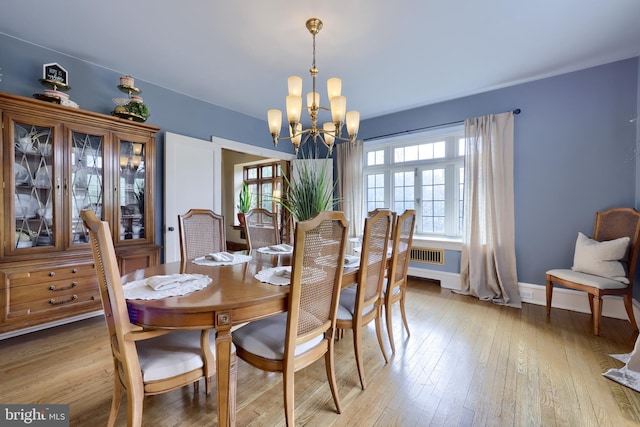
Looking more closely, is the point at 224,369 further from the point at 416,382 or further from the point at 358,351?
the point at 416,382

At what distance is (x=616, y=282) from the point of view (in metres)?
2.41

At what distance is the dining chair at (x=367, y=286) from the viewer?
166 cm

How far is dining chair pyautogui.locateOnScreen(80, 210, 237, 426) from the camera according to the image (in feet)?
3.48

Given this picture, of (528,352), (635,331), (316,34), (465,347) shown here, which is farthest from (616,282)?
(316,34)

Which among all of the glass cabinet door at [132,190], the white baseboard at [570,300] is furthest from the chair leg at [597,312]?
the glass cabinet door at [132,190]

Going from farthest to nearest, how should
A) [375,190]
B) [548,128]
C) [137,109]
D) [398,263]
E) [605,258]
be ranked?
[375,190] < [548,128] < [137,109] < [605,258] < [398,263]

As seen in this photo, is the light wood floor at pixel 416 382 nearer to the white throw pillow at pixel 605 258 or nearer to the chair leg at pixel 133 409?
the chair leg at pixel 133 409

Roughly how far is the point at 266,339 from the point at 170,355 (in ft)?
1.39

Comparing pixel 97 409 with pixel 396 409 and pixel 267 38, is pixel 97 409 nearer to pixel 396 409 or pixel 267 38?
pixel 396 409

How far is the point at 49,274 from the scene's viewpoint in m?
2.24

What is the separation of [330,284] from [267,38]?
2145 mm

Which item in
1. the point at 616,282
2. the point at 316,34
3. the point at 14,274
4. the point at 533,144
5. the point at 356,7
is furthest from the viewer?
the point at 533,144

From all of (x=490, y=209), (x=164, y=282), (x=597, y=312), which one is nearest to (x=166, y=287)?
(x=164, y=282)

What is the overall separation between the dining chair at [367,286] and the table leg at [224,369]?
78 cm
